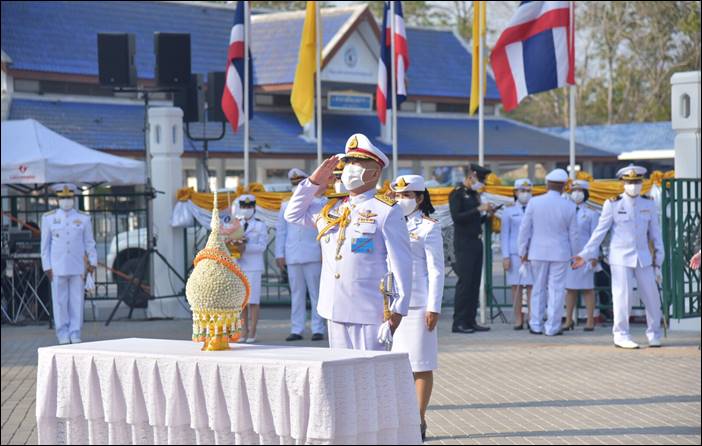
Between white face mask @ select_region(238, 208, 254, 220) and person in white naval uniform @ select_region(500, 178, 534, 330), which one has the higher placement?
white face mask @ select_region(238, 208, 254, 220)

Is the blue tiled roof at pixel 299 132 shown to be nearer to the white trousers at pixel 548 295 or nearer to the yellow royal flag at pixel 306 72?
the yellow royal flag at pixel 306 72

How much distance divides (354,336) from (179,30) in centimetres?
2959

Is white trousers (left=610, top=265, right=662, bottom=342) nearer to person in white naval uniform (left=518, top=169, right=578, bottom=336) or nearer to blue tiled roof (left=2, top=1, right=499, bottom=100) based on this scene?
person in white naval uniform (left=518, top=169, right=578, bottom=336)

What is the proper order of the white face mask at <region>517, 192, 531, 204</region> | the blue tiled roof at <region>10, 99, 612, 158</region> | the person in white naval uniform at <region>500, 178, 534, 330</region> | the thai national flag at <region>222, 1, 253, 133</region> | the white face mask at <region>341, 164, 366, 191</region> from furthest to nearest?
1. the blue tiled roof at <region>10, 99, 612, 158</region>
2. the thai national flag at <region>222, 1, 253, 133</region>
3. the white face mask at <region>517, 192, 531, 204</region>
4. the person in white naval uniform at <region>500, 178, 534, 330</region>
5. the white face mask at <region>341, 164, 366, 191</region>

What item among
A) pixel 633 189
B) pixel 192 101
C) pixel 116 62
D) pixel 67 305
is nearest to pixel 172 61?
pixel 116 62

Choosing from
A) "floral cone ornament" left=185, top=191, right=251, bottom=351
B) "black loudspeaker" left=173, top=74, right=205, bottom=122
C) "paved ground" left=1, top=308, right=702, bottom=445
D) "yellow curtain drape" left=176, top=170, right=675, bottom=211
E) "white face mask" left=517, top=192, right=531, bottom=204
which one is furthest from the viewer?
"black loudspeaker" left=173, top=74, right=205, bottom=122

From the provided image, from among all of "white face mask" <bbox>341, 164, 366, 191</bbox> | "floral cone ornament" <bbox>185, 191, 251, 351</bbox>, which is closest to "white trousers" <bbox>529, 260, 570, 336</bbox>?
"white face mask" <bbox>341, 164, 366, 191</bbox>

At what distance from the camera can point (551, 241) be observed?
48.9 feet

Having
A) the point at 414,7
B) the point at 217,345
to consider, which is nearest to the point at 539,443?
the point at 217,345

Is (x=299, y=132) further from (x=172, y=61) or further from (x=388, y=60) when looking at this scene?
(x=172, y=61)

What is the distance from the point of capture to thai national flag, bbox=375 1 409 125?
19609 millimetres

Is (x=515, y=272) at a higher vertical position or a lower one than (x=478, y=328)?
higher

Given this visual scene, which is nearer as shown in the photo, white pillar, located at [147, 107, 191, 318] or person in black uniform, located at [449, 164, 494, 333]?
person in black uniform, located at [449, 164, 494, 333]

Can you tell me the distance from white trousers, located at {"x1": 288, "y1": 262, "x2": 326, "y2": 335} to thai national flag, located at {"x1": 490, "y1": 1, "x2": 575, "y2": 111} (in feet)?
13.4
